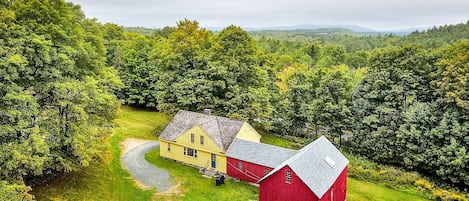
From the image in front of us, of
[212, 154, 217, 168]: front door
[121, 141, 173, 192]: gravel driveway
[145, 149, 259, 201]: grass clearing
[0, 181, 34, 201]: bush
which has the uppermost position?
[0, 181, 34, 201]: bush

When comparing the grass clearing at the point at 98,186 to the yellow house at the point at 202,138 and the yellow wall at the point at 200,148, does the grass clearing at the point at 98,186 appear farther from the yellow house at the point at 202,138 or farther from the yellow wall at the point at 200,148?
the yellow house at the point at 202,138

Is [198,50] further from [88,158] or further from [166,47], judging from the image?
[88,158]

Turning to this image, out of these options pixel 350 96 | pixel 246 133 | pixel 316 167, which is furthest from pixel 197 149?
pixel 350 96

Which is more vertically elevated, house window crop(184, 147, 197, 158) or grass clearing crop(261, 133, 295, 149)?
house window crop(184, 147, 197, 158)

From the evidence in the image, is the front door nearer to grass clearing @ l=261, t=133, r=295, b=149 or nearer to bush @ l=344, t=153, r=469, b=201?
grass clearing @ l=261, t=133, r=295, b=149

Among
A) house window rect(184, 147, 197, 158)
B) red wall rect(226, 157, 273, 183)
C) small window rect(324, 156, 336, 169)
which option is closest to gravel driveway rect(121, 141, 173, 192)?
house window rect(184, 147, 197, 158)

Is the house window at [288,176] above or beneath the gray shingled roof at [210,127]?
beneath

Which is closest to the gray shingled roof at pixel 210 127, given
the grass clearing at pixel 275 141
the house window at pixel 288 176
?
the house window at pixel 288 176
